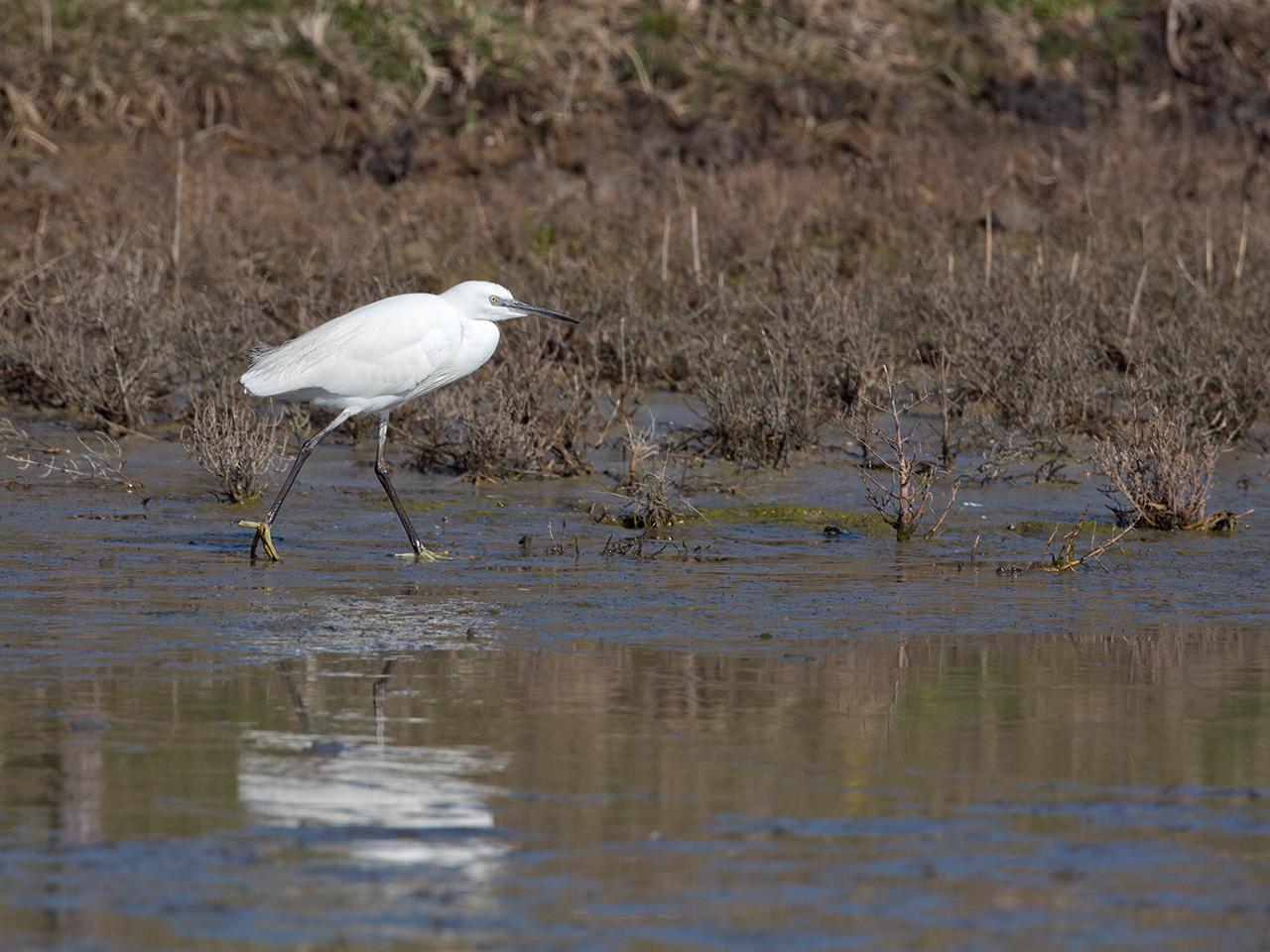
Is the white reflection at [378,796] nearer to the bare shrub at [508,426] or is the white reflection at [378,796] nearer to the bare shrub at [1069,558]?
the bare shrub at [1069,558]

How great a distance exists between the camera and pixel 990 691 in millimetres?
5945

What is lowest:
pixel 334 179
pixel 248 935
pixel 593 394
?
pixel 248 935

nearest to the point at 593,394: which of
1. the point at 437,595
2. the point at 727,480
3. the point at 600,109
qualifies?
the point at 727,480

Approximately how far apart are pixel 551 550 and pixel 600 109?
35.6ft

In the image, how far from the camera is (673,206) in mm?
15555

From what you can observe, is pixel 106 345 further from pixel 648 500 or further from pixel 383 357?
pixel 648 500

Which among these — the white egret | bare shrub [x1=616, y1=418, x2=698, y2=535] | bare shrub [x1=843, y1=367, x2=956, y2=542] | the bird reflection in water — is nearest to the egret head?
the white egret

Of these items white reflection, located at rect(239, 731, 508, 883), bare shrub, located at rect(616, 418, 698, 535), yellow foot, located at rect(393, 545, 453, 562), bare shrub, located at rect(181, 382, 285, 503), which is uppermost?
bare shrub, located at rect(181, 382, 285, 503)

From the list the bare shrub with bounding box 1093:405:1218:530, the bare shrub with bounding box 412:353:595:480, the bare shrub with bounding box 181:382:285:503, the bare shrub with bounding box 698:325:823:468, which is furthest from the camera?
the bare shrub with bounding box 698:325:823:468

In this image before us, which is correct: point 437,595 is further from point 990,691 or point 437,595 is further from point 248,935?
point 248,935

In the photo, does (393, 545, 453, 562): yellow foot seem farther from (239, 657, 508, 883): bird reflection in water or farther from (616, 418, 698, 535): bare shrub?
(239, 657, 508, 883): bird reflection in water

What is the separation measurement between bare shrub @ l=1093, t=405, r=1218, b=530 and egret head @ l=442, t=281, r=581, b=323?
8.02ft

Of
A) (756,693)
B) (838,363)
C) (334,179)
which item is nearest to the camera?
(756,693)

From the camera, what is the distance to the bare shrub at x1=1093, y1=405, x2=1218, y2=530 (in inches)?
343
